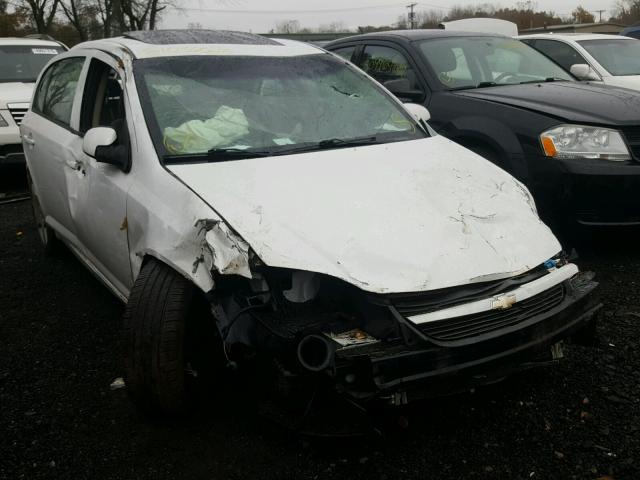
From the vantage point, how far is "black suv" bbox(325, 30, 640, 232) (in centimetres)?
414

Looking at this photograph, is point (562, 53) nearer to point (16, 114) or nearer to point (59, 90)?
point (59, 90)

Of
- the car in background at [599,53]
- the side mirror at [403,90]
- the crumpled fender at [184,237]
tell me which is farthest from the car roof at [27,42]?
the crumpled fender at [184,237]

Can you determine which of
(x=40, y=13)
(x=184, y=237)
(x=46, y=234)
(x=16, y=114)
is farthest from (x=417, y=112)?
(x=40, y=13)

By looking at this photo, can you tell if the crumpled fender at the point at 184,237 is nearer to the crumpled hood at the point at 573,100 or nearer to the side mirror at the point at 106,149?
the side mirror at the point at 106,149

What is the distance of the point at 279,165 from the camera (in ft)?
9.61

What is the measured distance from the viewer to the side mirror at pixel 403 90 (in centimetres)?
507

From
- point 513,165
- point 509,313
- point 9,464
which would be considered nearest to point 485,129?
point 513,165

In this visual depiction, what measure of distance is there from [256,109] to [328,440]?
5.52ft

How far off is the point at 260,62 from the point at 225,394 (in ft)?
5.99

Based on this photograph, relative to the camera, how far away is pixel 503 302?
2.38 meters

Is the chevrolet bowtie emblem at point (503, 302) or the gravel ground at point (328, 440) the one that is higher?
the chevrolet bowtie emblem at point (503, 302)

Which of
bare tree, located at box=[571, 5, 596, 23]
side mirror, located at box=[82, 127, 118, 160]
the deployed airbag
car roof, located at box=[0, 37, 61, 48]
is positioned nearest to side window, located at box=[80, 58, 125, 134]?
side mirror, located at box=[82, 127, 118, 160]

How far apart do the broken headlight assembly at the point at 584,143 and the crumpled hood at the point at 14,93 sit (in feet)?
19.7

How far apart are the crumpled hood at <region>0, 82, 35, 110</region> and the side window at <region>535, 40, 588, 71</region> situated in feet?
21.3
